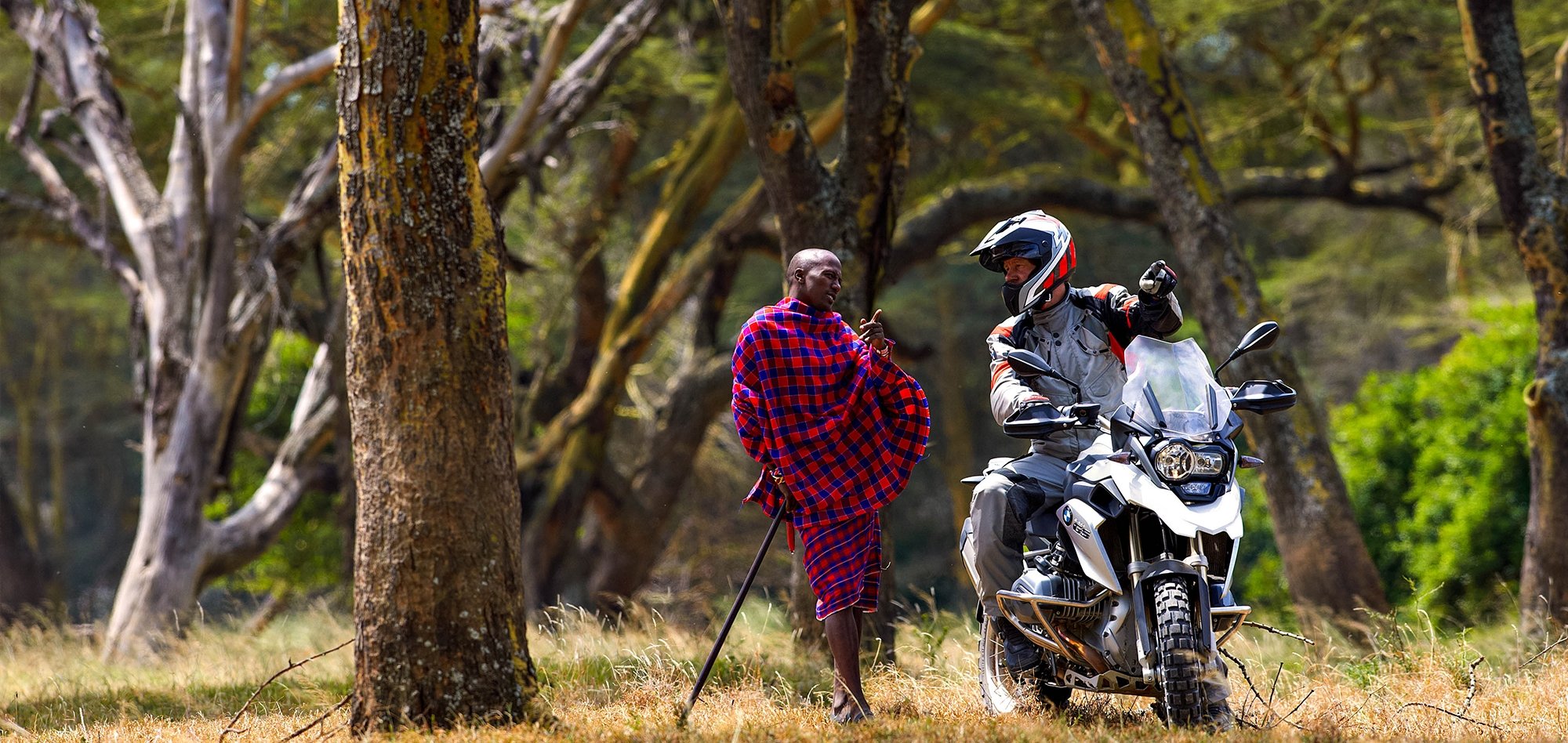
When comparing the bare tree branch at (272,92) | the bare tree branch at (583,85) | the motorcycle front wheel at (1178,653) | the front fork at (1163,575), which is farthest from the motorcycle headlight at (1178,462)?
the bare tree branch at (272,92)

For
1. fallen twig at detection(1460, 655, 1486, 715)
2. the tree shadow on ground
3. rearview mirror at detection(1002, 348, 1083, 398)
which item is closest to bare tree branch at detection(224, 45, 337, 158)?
the tree shadow on ground

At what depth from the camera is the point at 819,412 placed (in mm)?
5039

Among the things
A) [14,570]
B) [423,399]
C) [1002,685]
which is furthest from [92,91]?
[1002,685]

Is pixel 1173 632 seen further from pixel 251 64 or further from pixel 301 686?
pixel 251 64

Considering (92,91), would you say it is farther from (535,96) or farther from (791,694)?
(791,694)

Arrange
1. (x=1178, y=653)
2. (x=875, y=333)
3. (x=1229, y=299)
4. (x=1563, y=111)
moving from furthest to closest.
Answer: (x=1229, y=299), (x=1563, y=111), (x=875, y=333), (x=1178, y=653)

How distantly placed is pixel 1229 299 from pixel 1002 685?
402 cm

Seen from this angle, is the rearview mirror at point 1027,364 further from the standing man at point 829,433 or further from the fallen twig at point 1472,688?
the fallen twig at point 1472,688

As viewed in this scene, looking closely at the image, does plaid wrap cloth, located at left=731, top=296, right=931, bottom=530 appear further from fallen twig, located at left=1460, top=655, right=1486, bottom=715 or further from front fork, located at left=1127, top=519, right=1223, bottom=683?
fallen twig, located at left=1460, top=655, right=1486, bottom=715

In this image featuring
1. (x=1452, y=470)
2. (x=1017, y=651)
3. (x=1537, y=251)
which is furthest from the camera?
(x=1452, y=470)

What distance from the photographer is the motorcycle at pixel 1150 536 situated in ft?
14.2

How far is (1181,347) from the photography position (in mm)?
4652

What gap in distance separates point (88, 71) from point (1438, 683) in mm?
10758

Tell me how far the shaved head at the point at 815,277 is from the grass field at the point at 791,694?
1549mm
